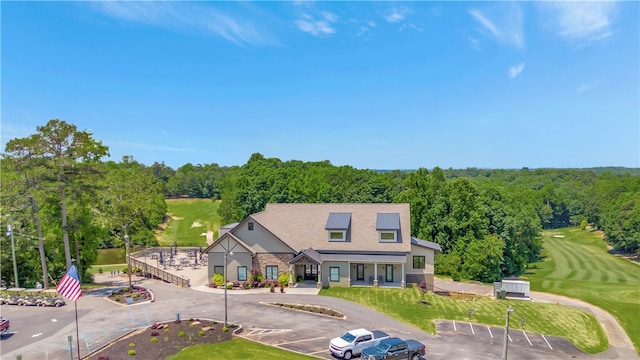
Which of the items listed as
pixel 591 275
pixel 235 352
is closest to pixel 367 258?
pixel 235 352

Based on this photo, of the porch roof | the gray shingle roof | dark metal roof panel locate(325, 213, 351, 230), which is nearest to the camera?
the porch roof

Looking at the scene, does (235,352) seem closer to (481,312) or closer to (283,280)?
(283,280)

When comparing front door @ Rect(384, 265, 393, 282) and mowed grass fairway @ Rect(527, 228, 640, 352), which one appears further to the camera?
front door @ Rect(384, 265, 393, 282)

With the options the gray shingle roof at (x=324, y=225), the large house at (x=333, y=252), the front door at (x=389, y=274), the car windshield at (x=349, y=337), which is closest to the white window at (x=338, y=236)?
the large house at (x=333, y=252)

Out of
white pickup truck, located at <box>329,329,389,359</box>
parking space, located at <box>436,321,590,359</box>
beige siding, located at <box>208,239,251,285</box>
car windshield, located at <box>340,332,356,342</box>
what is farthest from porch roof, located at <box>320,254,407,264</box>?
car windshield, located at <box>340,332,356,342</box>

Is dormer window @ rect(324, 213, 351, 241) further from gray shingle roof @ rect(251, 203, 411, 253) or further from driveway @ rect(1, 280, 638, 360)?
driveway @ rect(1, 280, 638, 360)

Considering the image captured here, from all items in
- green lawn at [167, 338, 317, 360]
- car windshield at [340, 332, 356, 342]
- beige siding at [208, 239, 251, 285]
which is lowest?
green lawn at [167, 338, 317, 360]
